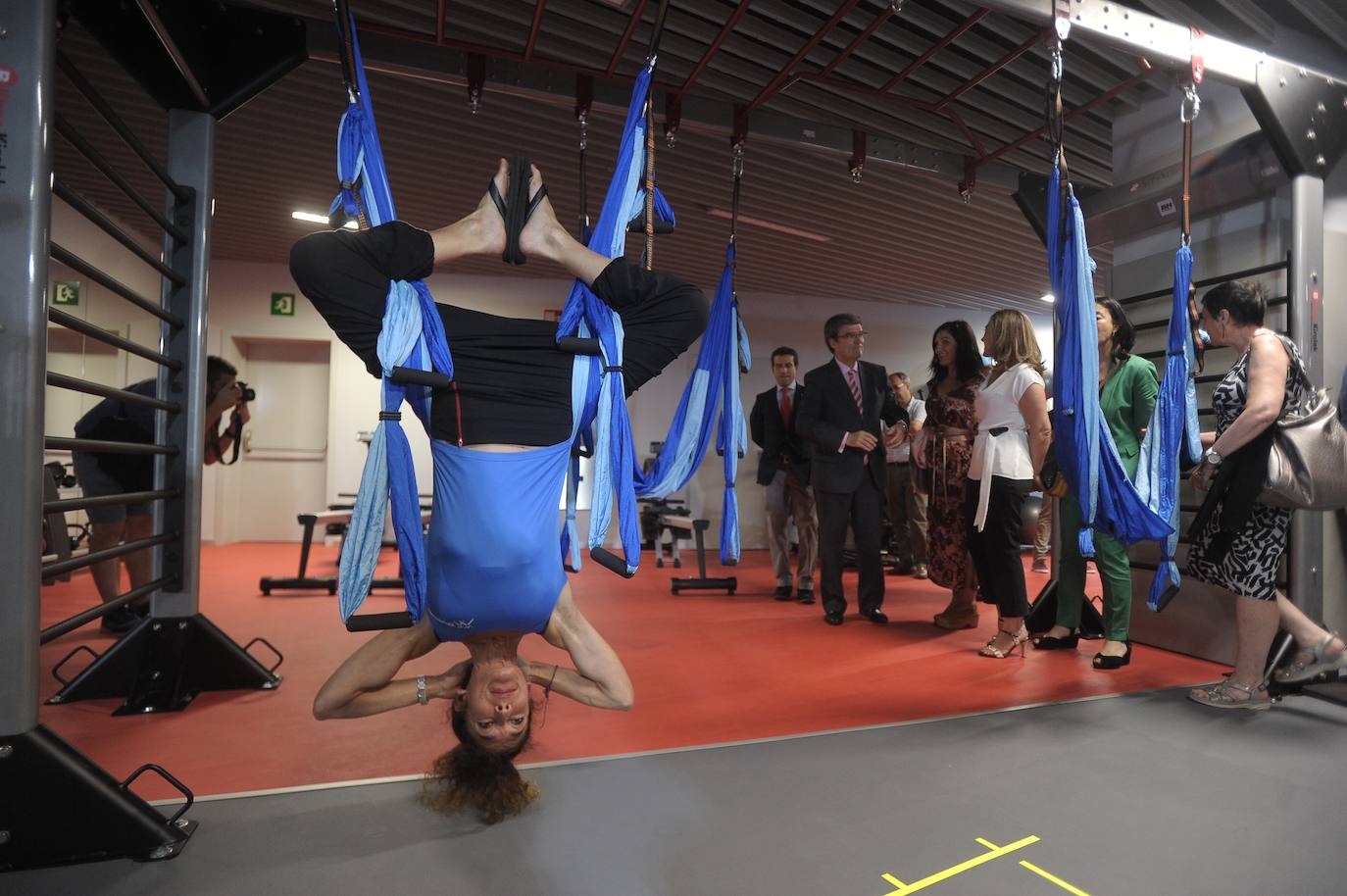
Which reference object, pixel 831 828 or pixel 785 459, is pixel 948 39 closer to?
pixel 831 828

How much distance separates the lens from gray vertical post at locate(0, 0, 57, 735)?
1575 mm

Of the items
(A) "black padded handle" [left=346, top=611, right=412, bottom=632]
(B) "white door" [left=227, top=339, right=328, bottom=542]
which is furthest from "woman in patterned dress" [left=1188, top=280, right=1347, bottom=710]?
(B) "white door" [left=227, top=339, right=328, bottom=542]

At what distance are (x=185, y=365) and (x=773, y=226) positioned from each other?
483 cm

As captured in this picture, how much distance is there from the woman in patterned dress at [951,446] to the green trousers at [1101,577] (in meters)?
0.44

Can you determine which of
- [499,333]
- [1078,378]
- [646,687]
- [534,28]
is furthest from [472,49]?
[646,687]

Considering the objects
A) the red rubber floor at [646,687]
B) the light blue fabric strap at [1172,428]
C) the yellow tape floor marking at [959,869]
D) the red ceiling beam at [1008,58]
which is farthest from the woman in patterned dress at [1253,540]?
the yellow tape floor marking at [959,869]

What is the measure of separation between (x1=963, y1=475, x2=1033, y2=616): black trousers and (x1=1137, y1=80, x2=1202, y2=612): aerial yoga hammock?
0.72 meters

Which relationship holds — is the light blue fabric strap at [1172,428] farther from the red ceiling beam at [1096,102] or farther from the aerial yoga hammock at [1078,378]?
the red ceiling beam at [1096,102]

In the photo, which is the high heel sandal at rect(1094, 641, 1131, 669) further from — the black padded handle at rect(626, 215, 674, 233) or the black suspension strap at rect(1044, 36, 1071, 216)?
the black padded handle at rect(626, 215, 674, 233)

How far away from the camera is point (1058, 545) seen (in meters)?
3.85

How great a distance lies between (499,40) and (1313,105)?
11.7 feet

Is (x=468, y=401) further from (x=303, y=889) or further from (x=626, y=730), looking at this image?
(x=626, y=730)

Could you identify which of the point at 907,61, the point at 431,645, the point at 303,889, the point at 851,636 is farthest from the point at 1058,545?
the point at 303,889

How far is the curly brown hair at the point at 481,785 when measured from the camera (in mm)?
1768
